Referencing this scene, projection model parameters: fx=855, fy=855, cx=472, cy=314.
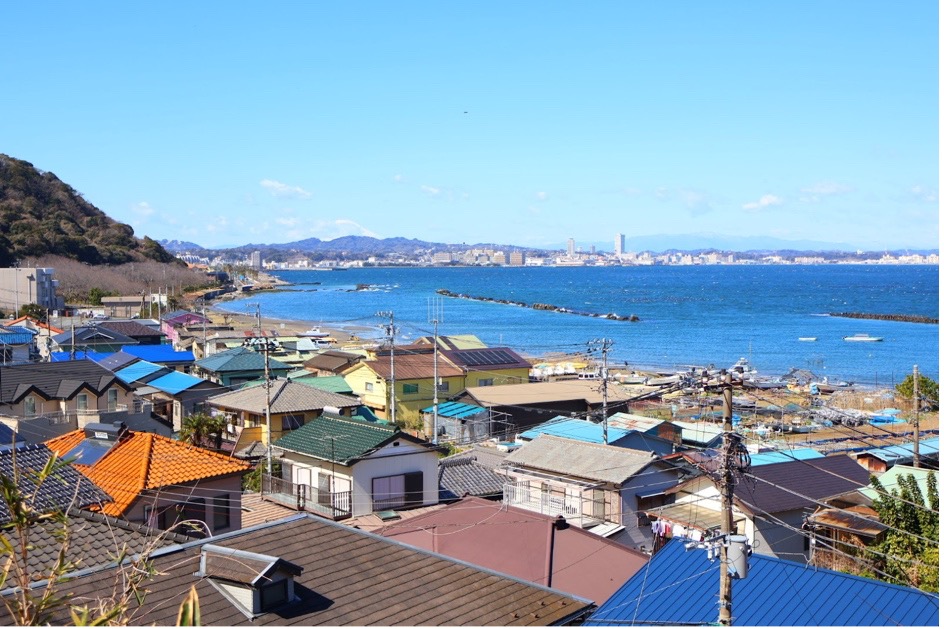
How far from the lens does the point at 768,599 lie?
4.97m

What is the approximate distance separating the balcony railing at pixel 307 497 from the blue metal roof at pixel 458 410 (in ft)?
21.7

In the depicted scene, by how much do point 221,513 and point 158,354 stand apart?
16.5m

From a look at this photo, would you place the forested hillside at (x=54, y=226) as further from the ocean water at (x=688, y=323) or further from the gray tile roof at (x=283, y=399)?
the gray tile roof at (x=283, y=399)

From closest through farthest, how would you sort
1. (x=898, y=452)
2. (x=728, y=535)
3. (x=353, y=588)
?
(x=728, y=535)
(x=353, y=588)
(x=898, y=452)

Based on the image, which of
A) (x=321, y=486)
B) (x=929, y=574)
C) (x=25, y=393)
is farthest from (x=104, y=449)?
(x=929, y=574)

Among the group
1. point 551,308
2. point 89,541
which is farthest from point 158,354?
point 551,308

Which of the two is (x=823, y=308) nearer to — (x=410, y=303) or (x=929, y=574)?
(x=410, y=303)

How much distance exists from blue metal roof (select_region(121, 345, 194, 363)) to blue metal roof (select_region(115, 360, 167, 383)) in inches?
123

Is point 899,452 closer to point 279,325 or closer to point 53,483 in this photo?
point 53,483

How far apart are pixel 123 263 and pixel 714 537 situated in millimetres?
68397

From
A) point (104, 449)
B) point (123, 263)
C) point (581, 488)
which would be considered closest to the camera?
point (104, 449)

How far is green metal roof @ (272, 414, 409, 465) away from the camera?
1049cm

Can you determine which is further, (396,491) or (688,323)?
(688,323)

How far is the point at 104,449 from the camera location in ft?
28.6
